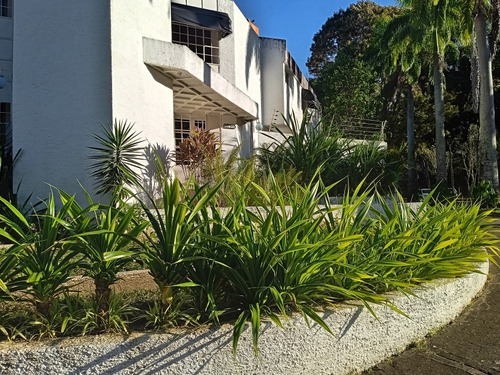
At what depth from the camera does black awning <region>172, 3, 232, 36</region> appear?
1160 cm

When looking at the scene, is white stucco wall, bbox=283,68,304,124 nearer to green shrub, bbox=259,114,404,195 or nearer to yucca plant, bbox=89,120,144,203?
green shrub, bbox=259,114,404,195

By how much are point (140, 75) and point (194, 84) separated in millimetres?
2059

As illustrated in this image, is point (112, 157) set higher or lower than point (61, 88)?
lower

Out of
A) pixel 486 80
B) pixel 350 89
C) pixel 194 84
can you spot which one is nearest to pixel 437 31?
pixel 486 80

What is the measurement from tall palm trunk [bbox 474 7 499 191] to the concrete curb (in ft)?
54.0

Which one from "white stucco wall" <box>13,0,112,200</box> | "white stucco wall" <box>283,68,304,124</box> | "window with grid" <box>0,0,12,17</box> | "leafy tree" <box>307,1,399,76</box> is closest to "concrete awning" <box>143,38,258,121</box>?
"white stucco wall" <box>13,0,112,200</box>

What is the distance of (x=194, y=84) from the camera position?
11.1m

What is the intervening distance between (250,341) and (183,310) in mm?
548

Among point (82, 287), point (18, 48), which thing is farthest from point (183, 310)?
point (18, 48)

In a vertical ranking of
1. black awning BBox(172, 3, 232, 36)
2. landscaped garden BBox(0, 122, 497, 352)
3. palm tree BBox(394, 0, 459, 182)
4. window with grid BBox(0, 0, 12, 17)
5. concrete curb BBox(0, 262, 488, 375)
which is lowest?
concrete curb BBox(0, 262, 488, 375)

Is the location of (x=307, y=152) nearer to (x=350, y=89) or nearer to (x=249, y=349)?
(x=249, y=349)

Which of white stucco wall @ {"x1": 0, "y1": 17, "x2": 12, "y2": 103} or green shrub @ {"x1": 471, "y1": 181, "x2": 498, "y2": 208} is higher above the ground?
white stucco wall @ {"x1": 0, "y1": 17, "x2": 12, "y2": 103}

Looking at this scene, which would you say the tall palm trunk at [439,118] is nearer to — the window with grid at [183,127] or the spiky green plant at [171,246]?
the window with grid at [183,127]

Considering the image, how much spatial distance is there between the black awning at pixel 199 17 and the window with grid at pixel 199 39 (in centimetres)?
108
